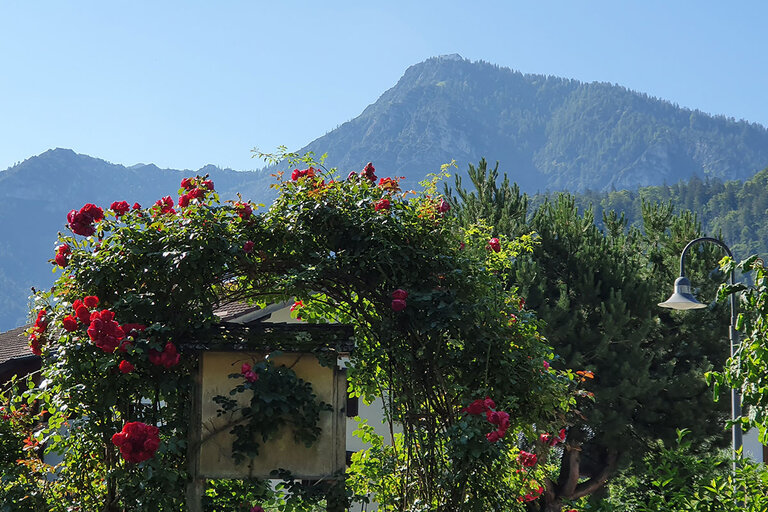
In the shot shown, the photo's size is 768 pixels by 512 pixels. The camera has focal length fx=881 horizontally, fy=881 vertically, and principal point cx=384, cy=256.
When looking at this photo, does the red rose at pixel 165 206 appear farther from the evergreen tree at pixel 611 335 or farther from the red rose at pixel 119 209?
the evergreen tree at pixel 611 335

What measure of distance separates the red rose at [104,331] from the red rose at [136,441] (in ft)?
1.52

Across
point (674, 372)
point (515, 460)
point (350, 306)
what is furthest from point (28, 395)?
point (674, 372)

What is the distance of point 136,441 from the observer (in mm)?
4977

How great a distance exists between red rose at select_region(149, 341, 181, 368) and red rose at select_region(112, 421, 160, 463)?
38 centimetres

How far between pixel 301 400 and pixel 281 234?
1.06 meters

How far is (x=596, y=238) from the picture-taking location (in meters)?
17.1

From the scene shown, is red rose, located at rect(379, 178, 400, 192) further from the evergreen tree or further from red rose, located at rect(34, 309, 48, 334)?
the evergreen tree

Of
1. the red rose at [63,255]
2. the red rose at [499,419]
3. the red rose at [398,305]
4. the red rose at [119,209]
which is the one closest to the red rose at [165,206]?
the red rose at [119,209]

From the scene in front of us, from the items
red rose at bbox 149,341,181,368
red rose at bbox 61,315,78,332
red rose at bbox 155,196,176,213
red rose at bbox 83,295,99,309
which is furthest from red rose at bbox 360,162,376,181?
red rose at bbox 61,315,78,332

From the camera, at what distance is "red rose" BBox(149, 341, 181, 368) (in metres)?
5.19

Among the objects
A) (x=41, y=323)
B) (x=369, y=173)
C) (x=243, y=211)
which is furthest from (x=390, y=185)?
(x=41, y=323)

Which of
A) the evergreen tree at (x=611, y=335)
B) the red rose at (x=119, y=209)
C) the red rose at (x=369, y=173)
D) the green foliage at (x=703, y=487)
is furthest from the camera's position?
the evergreen tree at (x=611, y=335)

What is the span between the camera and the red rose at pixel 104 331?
16.3ft

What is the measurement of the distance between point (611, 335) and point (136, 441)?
11370 millimetres
